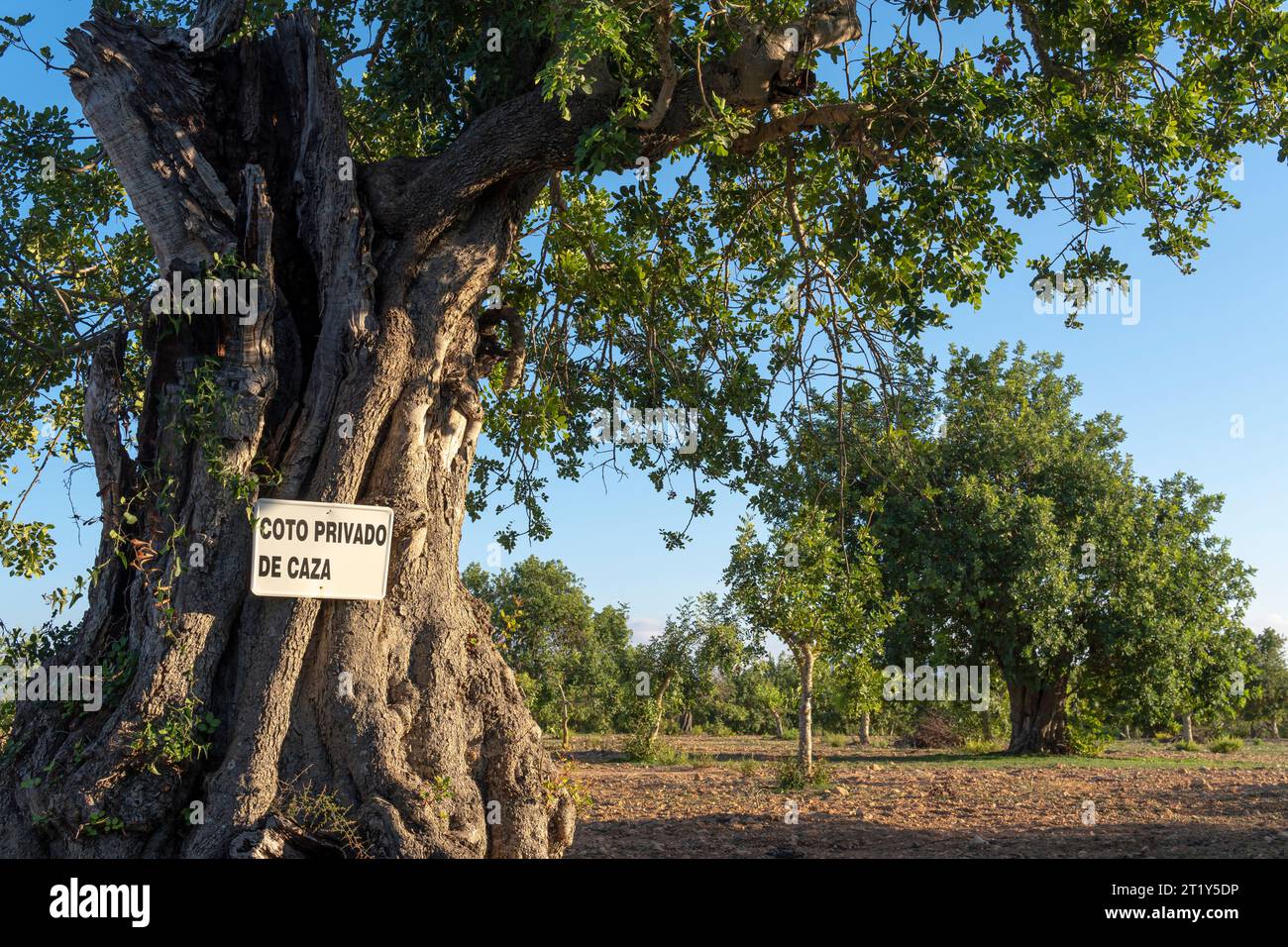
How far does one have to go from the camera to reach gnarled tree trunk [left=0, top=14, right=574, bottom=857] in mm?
5547

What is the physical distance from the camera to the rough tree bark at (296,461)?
18.3 ft

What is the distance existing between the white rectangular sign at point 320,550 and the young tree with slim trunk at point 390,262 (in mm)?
134

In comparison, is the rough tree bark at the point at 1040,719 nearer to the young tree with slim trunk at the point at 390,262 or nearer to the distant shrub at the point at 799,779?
the distant shrub at the point at 799,779

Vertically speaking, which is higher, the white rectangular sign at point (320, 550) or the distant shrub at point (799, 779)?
the white rectangular sign at point (320, 550)

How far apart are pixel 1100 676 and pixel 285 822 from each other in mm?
24115

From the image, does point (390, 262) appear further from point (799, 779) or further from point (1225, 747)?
point (1225, 747)

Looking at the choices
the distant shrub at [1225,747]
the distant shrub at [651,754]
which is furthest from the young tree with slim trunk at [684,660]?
the distant shrub at [1225,747]

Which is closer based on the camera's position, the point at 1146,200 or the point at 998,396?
the point at 1146,200

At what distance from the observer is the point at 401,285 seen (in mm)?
6723

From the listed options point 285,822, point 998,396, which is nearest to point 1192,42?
point 285,822

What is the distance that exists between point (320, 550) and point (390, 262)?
216 cm

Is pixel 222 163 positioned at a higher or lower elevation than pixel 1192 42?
lower
